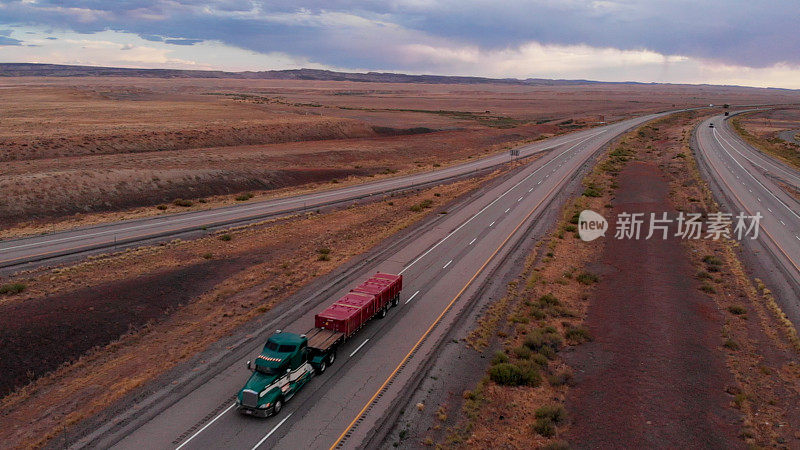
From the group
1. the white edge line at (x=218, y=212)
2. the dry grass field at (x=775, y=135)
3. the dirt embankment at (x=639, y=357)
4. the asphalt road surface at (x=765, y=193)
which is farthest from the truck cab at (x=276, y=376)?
the dry grass field at (x=775, y=135)

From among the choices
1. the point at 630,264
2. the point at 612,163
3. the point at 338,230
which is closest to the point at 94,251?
the point at 338,230

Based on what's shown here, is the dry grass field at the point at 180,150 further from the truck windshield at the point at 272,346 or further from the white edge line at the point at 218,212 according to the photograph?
the truck windshield at the point at 272,346

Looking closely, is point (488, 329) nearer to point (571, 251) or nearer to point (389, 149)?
point (571, 251)

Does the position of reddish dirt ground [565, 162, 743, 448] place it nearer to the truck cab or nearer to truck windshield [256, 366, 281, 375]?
the truck cab

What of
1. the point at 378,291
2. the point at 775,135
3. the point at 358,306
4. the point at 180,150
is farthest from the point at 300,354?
the point at 775,135

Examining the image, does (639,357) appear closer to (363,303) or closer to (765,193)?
(363,303)
